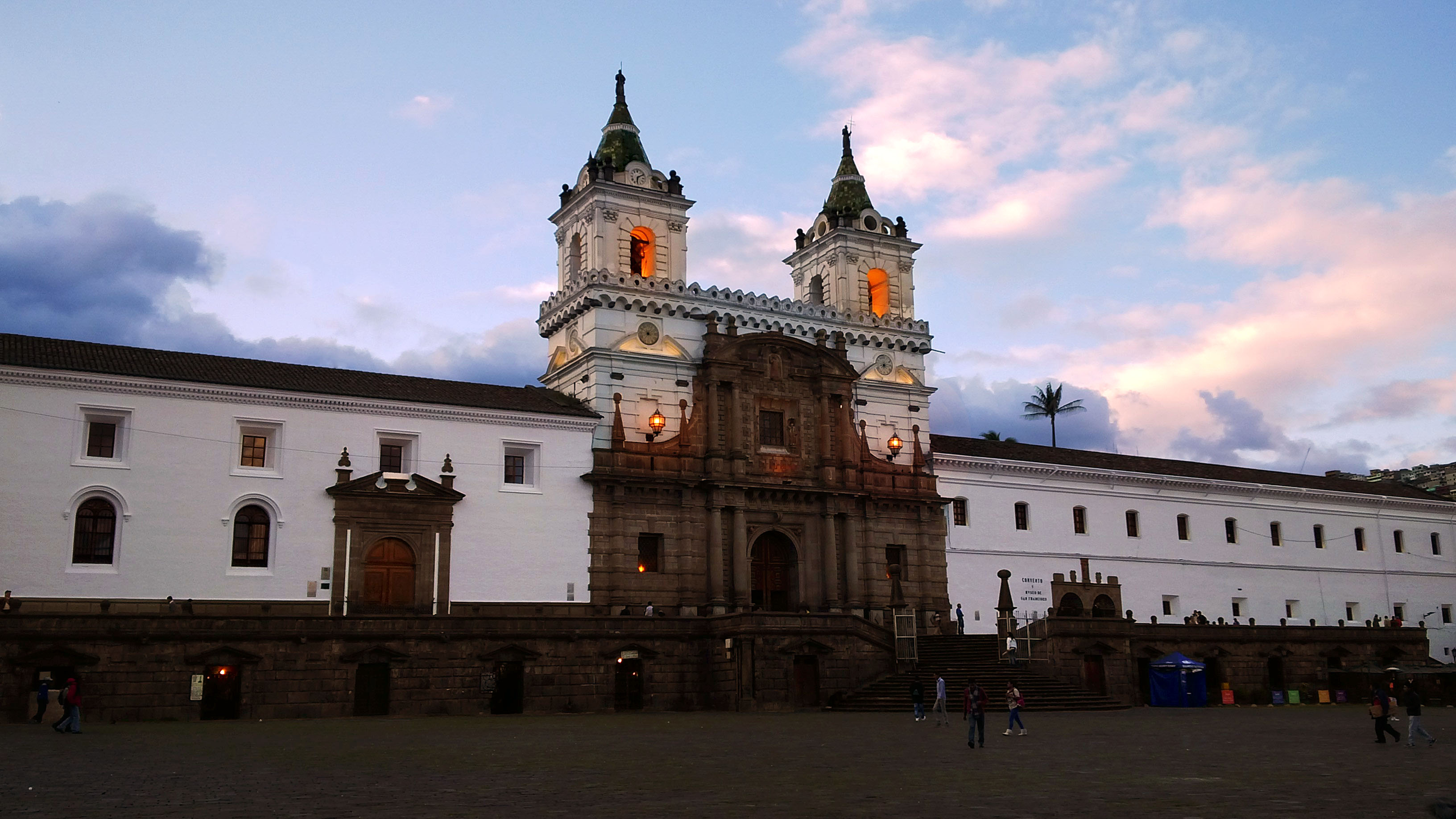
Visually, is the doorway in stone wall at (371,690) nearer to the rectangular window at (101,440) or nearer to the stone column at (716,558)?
the rectangular window at (101,440)

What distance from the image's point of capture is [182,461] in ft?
139

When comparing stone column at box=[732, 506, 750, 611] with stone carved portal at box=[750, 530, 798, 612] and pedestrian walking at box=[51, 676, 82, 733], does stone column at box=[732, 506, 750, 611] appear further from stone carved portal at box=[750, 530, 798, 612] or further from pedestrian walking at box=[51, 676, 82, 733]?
pedestrian walking at box=[51, 676, 82, 733]

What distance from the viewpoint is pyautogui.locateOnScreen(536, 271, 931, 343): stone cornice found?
52312 millimetres

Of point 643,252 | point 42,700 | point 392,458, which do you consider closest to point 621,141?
point 643,252

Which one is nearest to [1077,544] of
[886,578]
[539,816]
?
[886,578]

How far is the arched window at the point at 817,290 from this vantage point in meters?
61.7

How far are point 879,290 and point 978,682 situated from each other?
2380 centimetres

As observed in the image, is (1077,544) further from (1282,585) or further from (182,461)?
(182,461)

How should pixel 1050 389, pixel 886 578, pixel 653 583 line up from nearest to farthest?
pixel 653 583 → pixel 886 578 → pixel 1050 389

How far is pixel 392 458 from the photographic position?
4638 cm

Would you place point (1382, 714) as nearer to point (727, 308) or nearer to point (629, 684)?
point (629, 684)

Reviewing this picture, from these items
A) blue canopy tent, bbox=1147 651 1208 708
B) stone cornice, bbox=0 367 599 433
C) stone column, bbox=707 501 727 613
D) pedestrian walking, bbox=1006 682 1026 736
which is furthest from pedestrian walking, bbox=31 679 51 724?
blue canopy tent, bbox=1147 651 1208 708

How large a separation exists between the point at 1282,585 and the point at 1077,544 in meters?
13.4

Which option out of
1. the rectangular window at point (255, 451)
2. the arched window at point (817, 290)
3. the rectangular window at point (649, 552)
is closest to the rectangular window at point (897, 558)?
the rectangular window at point (649, 552)
